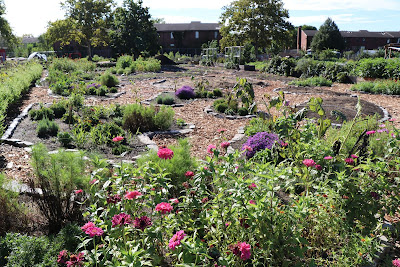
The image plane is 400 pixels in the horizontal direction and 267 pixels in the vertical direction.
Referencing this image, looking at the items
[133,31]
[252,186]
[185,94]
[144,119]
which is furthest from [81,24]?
[252,186]

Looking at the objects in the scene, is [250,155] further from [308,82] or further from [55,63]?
[55,63]

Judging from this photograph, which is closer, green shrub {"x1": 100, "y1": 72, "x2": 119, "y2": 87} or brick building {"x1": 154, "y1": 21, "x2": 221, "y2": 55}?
green shrub {"x1": 100, "y1": 72, "x2": 119, "y2": 87}

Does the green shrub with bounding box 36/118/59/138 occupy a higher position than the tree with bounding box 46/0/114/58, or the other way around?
the tree with bounding box 46/0/114/58

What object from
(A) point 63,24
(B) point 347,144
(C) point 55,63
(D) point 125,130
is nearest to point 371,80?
(B) point 347,144

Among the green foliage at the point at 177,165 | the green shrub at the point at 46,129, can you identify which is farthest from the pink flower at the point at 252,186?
the green shrub at the point at 46,129

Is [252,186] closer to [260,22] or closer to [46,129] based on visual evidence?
[46,129]

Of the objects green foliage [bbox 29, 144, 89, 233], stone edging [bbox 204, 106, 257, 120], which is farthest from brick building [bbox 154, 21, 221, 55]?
green foliage [bbox 29, 144, 89, 233]

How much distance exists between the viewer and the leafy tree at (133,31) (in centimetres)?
2950

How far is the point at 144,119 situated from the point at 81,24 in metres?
36.0

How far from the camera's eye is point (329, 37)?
40688 mm

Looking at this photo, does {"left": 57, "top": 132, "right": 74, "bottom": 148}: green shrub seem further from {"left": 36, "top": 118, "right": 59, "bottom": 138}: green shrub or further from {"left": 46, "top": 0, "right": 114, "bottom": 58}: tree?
{"left": 46, "top": 0, "right": 114, "bottom": 58}: tree

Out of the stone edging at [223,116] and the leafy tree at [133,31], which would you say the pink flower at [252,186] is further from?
the leafy tree at [133,31]

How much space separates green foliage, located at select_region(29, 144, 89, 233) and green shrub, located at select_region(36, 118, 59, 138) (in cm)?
339

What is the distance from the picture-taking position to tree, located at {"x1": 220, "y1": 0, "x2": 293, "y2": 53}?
117 ft
